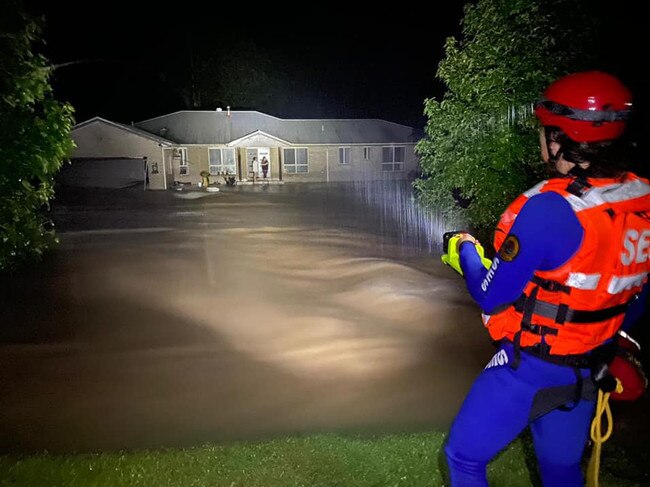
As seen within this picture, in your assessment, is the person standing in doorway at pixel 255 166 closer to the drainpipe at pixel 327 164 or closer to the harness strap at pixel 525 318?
the drainpipe at pixel 327 164

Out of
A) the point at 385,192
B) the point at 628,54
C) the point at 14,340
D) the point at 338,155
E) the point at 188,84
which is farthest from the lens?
the point at 188,84

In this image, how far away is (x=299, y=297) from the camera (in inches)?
400

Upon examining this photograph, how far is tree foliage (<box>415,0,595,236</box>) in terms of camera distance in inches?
339

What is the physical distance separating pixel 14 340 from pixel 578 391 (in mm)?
8220

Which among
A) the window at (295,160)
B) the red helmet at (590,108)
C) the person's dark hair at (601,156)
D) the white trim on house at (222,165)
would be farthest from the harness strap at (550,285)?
the window at (295,160)

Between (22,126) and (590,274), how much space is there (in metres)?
10.8

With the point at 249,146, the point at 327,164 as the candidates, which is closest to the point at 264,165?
the point at 249,146

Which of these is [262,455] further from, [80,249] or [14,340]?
[80,249]

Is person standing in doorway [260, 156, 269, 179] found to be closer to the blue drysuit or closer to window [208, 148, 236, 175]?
window [208, 148, 236, 175]

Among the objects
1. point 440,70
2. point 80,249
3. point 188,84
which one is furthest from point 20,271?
point 188,84

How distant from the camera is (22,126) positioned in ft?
33.2

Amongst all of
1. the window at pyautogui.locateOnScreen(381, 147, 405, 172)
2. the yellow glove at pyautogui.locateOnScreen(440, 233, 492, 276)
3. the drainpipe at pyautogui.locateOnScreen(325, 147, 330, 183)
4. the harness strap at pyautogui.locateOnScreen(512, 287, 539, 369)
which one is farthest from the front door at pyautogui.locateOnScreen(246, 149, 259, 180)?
the harness strap at pyautogui.locateOnScreen(512, 287, 539, 369)

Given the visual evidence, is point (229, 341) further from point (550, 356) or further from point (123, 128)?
point (123, 128)

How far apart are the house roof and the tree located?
24.2m
